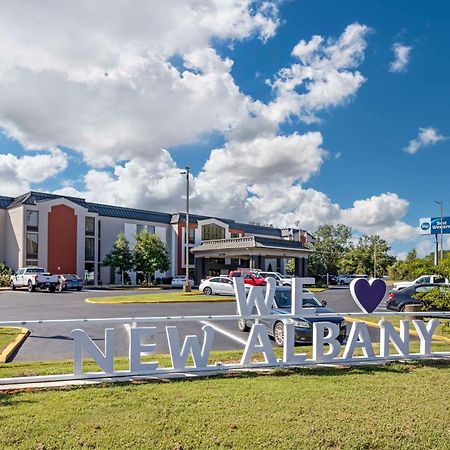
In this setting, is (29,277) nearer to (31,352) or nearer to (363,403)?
(31,352)

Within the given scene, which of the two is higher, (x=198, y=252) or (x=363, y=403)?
(x=198, y=252)

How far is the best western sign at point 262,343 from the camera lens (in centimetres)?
749

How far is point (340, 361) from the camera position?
28.8 ft

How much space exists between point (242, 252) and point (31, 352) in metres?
37.6

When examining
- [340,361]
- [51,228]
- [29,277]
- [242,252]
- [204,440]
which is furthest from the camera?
[51,228]

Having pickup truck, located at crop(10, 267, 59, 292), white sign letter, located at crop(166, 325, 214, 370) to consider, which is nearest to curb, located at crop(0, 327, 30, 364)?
white sign letter, located at crop(166, 325, 214, 370)

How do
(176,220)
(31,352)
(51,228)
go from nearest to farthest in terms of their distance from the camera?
(31,352)
(51,228)
(176,220)

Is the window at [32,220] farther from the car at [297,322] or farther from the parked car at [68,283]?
the car at [297,322]

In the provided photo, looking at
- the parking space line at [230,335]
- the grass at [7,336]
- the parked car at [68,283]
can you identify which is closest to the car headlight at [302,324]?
the parking space line at [230,335]

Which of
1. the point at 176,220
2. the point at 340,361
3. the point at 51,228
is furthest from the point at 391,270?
the point at 340,361

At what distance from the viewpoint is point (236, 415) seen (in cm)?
577

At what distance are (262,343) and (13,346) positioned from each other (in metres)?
6.12

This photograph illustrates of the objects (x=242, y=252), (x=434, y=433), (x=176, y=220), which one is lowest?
(x=434, y=433)

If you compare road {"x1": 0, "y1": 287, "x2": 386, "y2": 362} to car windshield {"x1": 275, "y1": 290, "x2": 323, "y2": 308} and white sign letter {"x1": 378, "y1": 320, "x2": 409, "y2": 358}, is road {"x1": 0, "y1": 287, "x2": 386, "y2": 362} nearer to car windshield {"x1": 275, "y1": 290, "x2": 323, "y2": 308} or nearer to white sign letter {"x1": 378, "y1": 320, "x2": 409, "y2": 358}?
car windshield {"x1": 275, "y1": 290, "x2": 323, "y2": 308}
